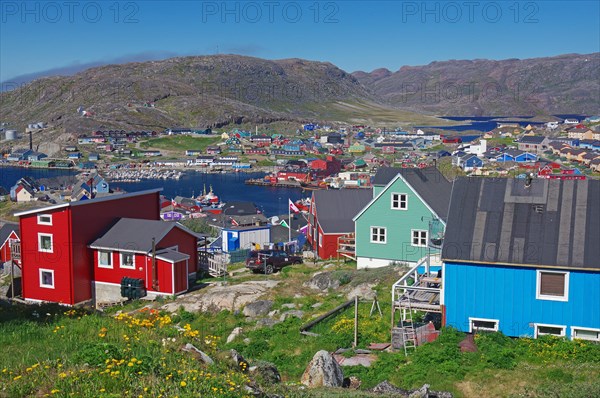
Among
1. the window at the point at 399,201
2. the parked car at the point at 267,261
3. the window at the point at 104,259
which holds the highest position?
the window at the point at 399,201

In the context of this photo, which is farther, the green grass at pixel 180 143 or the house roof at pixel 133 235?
the green grass at pixel 180 143

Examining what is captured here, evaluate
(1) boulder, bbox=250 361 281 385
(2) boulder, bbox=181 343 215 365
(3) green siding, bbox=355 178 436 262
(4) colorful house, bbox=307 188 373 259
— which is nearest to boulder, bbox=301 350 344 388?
(1) boulder, bbox=250 361 281 385

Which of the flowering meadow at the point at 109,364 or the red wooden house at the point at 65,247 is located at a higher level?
the flowering meadow at the point at 109,364

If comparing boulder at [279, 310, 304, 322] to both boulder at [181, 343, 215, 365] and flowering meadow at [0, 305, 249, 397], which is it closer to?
flowering meadow at [0, 305, 249, 397]

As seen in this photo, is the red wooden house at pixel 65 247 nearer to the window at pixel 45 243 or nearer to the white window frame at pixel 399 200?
the window at pixel 45 243

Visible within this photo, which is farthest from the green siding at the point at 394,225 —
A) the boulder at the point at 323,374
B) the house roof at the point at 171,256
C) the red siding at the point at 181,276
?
the boulder at the point at 323,374

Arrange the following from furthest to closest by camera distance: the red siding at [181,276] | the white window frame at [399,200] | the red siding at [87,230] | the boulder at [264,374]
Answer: the white window frame at [399,200] < the red siding at [87,230] < the red siding at [181,276] < the boulder at [264,374]

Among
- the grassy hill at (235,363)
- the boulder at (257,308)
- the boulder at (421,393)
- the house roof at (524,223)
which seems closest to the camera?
the grassy hill at (235,363)

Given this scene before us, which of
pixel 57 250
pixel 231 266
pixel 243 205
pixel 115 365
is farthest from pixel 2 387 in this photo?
pixel 243 205
